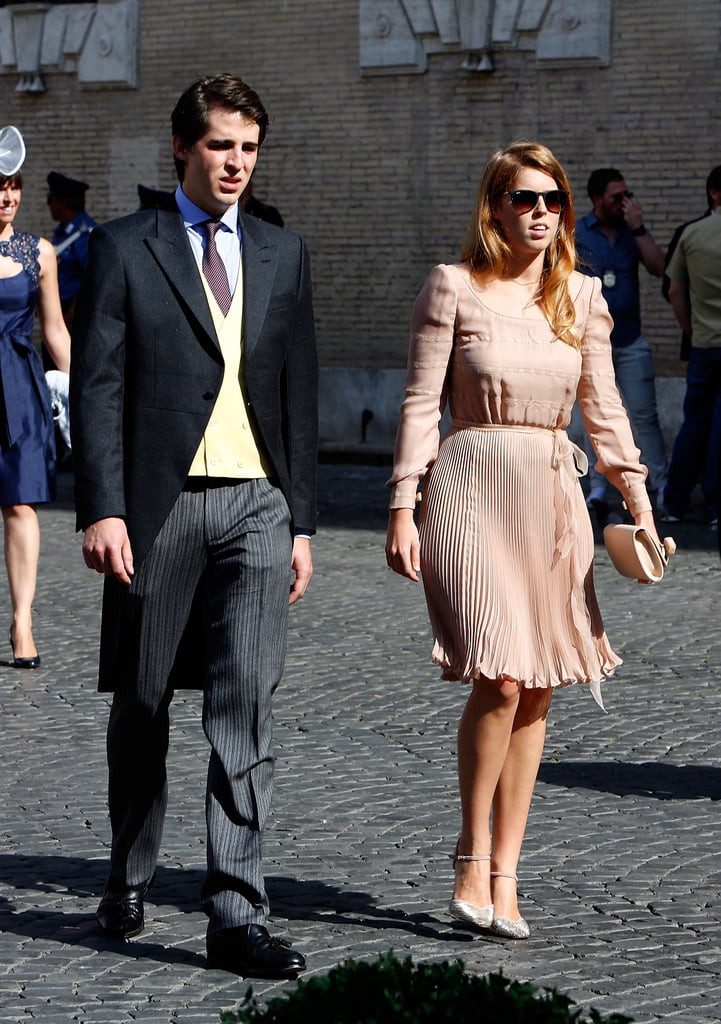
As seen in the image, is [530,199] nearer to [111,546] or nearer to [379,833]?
[111,546]

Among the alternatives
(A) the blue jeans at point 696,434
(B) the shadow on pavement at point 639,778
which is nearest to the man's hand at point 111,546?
(B) the shadow on pavement at point 639,778

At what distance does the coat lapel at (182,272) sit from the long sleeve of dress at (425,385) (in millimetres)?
545

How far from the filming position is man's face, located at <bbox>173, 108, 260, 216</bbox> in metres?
4.38

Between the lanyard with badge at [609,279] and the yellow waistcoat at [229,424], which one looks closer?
the yellow waistcoat at [229,424]

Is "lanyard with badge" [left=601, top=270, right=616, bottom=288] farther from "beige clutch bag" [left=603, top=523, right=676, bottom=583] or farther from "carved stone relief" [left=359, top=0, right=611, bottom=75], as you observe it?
"beige clutch bag" [left=603, top=523, right=676, bottom=583]

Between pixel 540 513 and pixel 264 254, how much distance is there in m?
0.89

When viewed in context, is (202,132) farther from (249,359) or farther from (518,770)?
(518,770)

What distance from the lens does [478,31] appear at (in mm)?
19344

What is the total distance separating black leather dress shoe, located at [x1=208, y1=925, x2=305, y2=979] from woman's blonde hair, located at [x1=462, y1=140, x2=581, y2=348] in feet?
5.07

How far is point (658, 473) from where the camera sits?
1416 cm

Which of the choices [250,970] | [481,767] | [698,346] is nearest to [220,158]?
[481,767]

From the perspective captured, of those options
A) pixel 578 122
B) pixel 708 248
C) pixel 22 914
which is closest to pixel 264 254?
pixel 22 914

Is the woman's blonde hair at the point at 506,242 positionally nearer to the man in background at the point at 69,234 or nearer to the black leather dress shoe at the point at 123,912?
the black leather dress shoe at the point at 123,912

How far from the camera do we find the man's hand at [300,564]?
4598 mm
